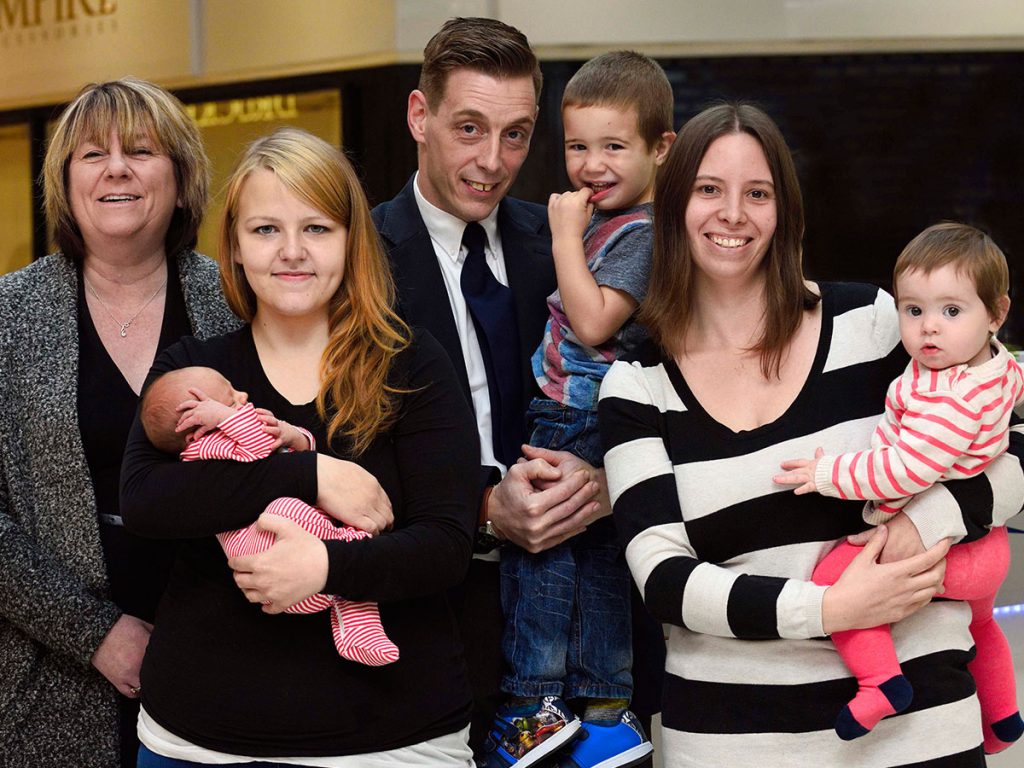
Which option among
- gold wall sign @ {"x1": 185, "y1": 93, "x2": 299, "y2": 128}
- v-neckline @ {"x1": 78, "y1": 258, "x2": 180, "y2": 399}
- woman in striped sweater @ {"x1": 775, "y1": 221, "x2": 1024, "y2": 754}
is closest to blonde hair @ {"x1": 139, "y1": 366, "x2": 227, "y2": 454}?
v-neckline @ {"x1": 78, "y1": 258, "x2": 180, "y2": 399}

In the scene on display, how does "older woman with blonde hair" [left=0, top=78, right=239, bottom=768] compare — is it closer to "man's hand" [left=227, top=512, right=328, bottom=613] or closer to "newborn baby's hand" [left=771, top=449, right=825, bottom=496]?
"man's hand" [left=227, top=512, right=328, bottom=613]

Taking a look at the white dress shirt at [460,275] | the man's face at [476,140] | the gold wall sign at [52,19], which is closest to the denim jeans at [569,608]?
the white dress shirt at [460,275]

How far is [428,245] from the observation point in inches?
112

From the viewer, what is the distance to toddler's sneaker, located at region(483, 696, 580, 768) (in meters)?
2.64

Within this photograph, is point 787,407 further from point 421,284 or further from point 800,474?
point 421,284

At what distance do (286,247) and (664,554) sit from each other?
0.85 m

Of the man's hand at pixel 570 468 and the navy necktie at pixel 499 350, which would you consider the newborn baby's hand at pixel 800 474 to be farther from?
the navy necktie at pixel 499 350

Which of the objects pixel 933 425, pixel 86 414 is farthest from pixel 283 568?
pixel 933 425

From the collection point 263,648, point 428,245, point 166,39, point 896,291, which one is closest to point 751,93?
point 166,39

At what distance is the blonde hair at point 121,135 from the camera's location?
268 centimetres

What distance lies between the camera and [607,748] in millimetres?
2688

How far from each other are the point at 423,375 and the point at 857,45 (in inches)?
174

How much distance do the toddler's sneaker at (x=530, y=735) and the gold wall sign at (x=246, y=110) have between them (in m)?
4.32

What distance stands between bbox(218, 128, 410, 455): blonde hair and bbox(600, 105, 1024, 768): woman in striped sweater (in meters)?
0.44
